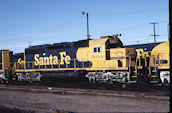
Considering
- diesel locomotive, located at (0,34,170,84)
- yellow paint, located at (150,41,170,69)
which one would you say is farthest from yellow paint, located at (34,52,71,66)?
yellow paint, located at (150,41,170,69)

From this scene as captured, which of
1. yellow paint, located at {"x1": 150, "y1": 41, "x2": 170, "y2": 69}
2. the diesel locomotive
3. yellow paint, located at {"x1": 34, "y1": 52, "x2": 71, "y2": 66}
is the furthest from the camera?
yellow paint, located at {"x1": 34, "y1": 52, "x2": 71, "y2": 66}

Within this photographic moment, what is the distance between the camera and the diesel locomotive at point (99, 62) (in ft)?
54.7

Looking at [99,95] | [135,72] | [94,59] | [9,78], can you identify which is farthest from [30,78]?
[99,95]

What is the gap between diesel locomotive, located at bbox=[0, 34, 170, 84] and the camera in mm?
16688

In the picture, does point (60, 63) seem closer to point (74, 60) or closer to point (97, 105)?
point (74, 60)

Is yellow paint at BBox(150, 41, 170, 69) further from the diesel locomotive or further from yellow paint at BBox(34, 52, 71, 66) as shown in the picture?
yellow paint at BBox(34, 52, 71, 66)

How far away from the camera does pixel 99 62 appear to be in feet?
63.7

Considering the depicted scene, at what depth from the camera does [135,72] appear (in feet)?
55.2

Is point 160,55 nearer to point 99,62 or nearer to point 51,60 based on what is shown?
point 99,62

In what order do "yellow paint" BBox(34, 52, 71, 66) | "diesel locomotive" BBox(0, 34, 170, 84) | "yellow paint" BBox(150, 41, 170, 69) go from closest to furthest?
1. "yellow paint" BBox(150, 41, 170, 69)
2. "diesel locomotive" BBox(0, 34, 170, 84)
3. "yellow paint" BBox(34, 52, 71, 66)

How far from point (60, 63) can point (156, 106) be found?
1381cm

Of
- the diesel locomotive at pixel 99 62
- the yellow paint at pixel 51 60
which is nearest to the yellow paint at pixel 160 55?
the diesel locomotive at pixel 99 62

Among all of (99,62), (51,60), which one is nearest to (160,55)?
(99,62)

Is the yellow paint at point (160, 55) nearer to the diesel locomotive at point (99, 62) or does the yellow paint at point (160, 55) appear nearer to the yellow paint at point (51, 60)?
the diesel locomotive at point (99, 62)
